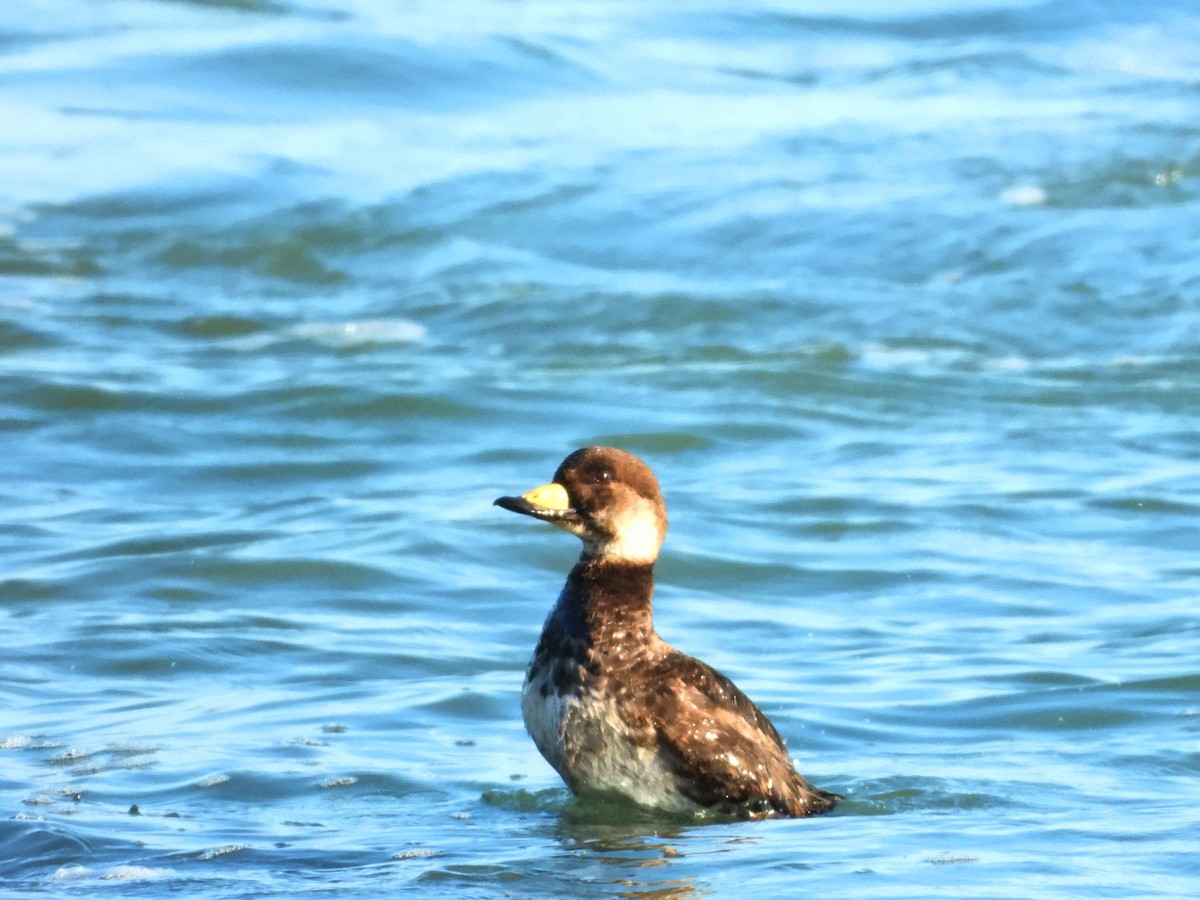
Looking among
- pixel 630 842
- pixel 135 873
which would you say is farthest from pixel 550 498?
Answer: pixel 135 873

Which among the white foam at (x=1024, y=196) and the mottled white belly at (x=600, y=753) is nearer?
the mottled white belly at (x=600, y=753)

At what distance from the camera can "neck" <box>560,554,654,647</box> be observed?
6.40 metres

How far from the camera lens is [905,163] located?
20719 mm

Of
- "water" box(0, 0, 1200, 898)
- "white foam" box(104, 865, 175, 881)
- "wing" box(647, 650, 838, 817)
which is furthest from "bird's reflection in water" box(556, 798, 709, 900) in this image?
"white foam" box(104, 865, 175, 881)

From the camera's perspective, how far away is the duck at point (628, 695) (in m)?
6.23

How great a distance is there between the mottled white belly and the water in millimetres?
114

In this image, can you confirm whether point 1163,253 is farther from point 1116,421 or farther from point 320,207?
point 320,207

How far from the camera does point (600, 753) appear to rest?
20.4 ft

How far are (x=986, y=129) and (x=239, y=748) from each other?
16.6 m

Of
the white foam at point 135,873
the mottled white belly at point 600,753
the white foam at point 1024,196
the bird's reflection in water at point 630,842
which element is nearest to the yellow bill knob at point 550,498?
the mottled white belly at point 600,753

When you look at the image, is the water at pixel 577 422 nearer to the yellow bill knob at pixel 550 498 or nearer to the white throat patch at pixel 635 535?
the white throat patch at pixel 635 535

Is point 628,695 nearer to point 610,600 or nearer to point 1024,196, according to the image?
point 610,600

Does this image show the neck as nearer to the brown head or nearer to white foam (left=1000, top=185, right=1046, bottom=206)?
the brown head

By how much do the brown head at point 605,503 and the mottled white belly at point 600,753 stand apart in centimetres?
54
